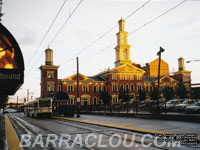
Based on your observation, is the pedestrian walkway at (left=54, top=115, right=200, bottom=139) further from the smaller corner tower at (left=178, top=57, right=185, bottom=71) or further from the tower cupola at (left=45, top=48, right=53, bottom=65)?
the smaller corner tower at (left=178, top=57, right=185, bottom=71)

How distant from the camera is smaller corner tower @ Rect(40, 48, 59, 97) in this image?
65438mm

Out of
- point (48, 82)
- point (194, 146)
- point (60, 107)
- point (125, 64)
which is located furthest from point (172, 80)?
point (194, 146)

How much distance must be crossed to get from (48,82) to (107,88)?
61.8ft

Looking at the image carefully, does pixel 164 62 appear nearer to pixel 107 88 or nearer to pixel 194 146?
pixel 107 88

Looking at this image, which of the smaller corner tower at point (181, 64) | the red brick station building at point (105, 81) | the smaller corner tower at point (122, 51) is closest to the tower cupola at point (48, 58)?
the red brick station building at point (105, 81)

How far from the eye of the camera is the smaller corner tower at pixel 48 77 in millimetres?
65438

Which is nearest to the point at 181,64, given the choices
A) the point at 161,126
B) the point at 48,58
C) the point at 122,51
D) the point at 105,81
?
the point at 122,51

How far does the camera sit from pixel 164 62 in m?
106

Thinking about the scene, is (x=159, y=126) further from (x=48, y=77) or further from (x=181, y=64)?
(x=181, y=64)

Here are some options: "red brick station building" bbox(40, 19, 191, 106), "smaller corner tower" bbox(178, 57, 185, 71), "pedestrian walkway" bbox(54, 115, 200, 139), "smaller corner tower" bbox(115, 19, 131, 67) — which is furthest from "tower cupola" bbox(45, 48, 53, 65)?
"pedestrian walkway" bbox(54, 115, 200, 139)

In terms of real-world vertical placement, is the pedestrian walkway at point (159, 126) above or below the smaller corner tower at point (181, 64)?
below

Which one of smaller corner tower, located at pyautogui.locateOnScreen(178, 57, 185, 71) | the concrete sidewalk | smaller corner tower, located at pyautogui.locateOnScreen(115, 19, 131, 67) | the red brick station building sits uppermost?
smaller corner tower, located at pyautogui.locateOnScreen(115, 19, 131, 67)

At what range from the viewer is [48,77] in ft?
218

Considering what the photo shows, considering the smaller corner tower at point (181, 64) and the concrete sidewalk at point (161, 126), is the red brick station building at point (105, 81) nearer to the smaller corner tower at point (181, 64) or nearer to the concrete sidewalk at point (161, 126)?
the smaller corner tower at point (181, 64)
